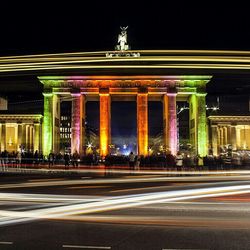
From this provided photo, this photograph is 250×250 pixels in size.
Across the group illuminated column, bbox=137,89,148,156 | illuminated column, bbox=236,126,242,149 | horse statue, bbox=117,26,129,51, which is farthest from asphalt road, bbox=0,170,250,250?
illuminated column, bbox=236,126,242,149

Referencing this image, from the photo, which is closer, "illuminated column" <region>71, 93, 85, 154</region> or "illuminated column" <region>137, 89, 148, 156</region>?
"illuminated column" <region>71, 93, 85, 154</region>

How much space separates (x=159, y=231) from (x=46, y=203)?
4777 millimetres

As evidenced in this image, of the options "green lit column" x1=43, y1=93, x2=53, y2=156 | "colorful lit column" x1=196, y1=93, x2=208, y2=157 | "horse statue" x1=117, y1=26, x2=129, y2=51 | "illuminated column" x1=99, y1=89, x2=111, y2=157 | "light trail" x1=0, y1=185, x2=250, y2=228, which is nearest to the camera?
"light trail" x1=0, y1=185, x2=250, y2=228

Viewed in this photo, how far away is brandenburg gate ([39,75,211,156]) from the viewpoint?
6519 cm

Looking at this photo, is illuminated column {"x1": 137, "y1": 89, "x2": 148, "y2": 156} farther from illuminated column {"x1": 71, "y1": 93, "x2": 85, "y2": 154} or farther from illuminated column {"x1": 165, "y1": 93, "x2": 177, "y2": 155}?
illuminated column {"x1": 71, "y1": 93, "x2": 85, "y2": 154}

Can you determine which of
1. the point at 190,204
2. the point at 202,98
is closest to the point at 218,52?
the point at 202,98

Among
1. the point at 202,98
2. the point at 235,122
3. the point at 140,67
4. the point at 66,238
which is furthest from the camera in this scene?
the point at 235,122

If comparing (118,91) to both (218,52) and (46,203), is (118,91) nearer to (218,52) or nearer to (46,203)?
(218,52)

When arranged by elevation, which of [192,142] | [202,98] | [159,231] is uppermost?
[202,98]

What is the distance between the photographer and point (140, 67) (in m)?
57.8

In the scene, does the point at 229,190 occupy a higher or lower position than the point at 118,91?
lower

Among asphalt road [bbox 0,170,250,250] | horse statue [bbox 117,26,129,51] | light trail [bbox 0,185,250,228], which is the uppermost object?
horse statue [bbox 117,26,129,51]

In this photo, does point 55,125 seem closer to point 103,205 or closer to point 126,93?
point 126,93

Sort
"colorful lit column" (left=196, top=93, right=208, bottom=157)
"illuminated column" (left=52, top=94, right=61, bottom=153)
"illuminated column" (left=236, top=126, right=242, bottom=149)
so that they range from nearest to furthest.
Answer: "colorful lit column" (left=196, top=93, right=208, bottom=157)
"illuminated column" (left=52, top=94, right=61, bottom=153)
"illuminated column" (left=236, top=126, right=242, bottom=149)
